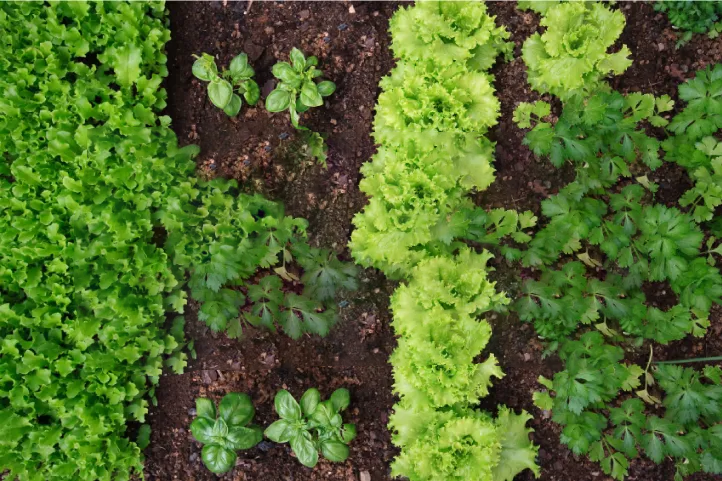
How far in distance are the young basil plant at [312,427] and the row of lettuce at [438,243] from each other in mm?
357

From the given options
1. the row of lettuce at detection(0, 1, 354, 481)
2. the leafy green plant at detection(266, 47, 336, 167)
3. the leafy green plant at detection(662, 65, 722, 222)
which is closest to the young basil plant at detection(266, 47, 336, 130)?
the leafy green plant at detection(266, 47, 336, 167)

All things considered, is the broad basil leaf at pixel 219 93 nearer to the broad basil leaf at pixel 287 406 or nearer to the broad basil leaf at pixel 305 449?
the broad basil leaf at pixel 287 406

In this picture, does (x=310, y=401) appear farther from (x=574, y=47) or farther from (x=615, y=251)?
(x=574, y=47)

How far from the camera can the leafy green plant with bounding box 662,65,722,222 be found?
136 inches

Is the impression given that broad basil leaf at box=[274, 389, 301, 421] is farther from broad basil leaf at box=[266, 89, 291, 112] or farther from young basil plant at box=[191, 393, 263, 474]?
broad basil leaf at box=[266, 89, 291, 112]

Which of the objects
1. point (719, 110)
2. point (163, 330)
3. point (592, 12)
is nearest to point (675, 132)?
point (719, 110)

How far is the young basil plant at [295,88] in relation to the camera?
147 inches

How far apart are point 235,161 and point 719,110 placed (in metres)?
3.16

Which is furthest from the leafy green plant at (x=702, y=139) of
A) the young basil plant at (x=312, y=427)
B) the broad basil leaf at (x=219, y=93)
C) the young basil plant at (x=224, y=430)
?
the young basil plant at (x=224, y=430)

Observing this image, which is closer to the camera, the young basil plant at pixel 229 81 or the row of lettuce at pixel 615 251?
the row of lettuce at pixel 615 251

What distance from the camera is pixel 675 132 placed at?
144 inches

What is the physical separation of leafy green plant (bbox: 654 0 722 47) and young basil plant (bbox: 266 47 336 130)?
241 centimetres

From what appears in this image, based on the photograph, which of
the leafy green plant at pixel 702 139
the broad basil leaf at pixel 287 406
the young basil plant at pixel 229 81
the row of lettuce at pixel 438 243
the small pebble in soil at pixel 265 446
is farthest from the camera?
→ the small pebble in soil at pixel 265 446

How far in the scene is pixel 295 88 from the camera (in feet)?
12.3
